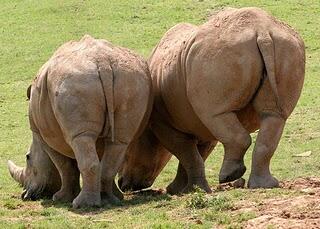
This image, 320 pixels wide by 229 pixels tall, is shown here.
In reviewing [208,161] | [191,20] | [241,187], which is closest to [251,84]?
[241,187]

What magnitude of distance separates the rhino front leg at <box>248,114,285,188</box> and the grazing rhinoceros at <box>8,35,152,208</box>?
132cm

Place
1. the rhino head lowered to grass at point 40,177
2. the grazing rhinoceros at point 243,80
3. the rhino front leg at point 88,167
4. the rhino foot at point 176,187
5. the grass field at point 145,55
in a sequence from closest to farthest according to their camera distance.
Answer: the grass field at point 145,55 < the rhino front leg at point 88,167 < the grazing rhinoceros at point 243,80 < the rhino head lowered to grass at point 40,177 < the rhino foot at point 176,187

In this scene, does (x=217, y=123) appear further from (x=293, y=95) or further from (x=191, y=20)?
(x=191, y=20)

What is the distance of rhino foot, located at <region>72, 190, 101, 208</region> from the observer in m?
11.0

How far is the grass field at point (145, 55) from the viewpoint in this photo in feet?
31.9

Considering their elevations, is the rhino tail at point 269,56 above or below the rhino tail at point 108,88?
above

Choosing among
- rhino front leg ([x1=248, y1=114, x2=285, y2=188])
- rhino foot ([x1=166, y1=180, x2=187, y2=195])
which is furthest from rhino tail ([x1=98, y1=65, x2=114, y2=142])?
rhino foot ([x1=166, y1=180, x2=187, y2=195])

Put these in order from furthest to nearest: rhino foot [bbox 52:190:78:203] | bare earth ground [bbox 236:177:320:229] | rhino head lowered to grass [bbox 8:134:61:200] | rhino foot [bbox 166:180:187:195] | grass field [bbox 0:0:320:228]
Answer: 1. rhino foot [bbox 166:180:187:195]
2. rhino head lowered to grass [bbox 8:134:61:200]
3. rhino foot [bbox 52:190:78:203]
4. grass field [bbox 0:0:320:228]
5. bare earth ground [bbox 236:177:320:229]

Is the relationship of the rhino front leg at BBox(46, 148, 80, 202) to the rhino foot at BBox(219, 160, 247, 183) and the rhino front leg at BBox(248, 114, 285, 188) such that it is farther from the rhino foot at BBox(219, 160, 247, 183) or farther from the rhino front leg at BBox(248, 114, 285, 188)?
the rhino front leg at BBox(248, 114, 285, 188)

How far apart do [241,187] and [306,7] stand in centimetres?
1996

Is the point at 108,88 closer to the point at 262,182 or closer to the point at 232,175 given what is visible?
the point at 232,175

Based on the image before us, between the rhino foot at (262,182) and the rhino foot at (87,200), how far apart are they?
167 cm

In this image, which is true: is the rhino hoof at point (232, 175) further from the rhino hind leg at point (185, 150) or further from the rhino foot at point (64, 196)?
the rhino foot at point (64, 196)

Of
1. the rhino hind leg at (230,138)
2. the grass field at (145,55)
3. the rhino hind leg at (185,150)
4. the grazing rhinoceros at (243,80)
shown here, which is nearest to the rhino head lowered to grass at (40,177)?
the grass field at (145,55)
